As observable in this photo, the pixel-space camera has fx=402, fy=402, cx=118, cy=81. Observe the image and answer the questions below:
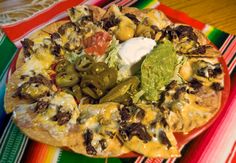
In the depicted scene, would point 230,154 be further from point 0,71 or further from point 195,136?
point 0,71

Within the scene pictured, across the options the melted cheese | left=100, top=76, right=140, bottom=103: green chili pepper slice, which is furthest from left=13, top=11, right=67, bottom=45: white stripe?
left=100, top=76, right=140, bottom=103: green chili pepper slice

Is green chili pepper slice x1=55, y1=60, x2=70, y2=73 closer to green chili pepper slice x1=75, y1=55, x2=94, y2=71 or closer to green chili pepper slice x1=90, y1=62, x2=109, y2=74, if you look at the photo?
green chili pepper slice x1=75, y1=55, x2=94, y2=71

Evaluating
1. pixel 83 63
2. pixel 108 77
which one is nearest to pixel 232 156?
pixel 108 77

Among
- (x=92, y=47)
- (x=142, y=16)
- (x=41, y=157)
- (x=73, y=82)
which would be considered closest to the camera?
(x=41, y=157)

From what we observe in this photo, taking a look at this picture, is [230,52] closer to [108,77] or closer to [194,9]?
[194,9]

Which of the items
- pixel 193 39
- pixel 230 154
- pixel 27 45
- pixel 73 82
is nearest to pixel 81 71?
pixel 73 82

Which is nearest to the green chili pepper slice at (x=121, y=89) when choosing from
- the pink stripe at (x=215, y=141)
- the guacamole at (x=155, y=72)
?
the guacamole at (x=155, y=72)
